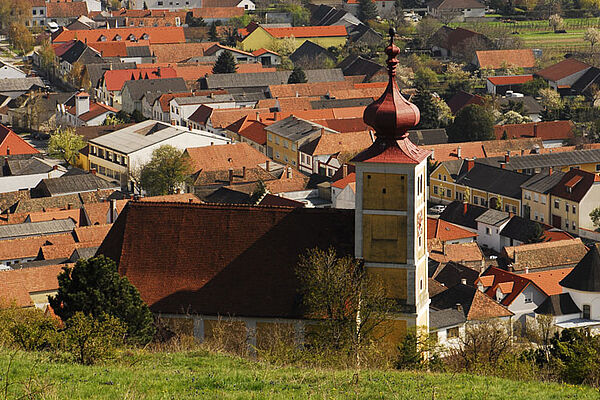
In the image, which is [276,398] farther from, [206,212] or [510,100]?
[510,100]

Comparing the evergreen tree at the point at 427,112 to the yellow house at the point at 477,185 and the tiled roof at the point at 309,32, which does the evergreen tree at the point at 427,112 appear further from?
the tiled roof at the point at 309,32

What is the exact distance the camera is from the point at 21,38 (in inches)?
4830

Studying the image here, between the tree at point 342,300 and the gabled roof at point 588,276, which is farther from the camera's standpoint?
the gabled roof at point 588,276

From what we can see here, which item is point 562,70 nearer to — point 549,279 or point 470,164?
point 470,164

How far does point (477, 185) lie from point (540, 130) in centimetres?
1446

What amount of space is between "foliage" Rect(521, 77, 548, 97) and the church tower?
68758 millimetres

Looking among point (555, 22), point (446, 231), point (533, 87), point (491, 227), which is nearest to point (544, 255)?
point (446, 231)

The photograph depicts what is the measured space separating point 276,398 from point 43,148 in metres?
63.7

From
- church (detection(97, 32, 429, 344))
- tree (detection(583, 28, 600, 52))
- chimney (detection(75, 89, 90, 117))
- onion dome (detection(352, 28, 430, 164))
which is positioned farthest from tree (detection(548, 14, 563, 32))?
onion dome (detection(352, 28, 430, 164))

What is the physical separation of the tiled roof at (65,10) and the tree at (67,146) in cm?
7121

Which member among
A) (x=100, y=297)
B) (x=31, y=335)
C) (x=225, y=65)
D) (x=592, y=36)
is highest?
(x=592, y=36)

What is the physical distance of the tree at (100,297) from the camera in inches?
949

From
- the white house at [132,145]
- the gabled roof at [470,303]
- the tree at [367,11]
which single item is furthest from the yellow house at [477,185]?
the tree at [367,11]

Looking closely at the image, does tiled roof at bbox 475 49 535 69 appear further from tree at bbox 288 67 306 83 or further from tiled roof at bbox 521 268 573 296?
tiled roof at bbox 521 268 573 296
